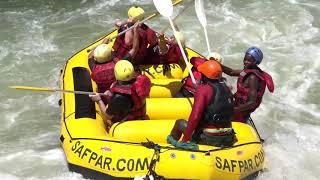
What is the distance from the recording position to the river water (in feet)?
21.9

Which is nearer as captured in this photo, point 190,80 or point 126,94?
point 126,94

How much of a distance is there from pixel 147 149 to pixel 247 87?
4.59 feet

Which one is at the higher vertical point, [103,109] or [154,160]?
[103,109]

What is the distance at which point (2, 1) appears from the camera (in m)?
12.4

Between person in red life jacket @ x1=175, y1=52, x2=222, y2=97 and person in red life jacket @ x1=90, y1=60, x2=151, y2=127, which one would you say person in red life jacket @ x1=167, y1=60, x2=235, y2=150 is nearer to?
person in red life jacket @ x1=90, y1=60, x2=151, y2=127

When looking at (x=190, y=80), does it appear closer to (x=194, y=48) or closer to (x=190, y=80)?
(x=190, y=80)

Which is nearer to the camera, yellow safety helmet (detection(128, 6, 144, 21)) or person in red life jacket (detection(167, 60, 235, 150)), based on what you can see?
person in red life jacket (detection(167, 60, 235, 150))

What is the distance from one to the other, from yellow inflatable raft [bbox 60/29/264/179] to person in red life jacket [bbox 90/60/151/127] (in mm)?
171

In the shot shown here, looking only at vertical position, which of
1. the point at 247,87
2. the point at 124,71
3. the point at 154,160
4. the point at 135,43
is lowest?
the point at 154,160

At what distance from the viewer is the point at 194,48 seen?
1010cm

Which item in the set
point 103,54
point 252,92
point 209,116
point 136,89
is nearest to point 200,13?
point 103,54

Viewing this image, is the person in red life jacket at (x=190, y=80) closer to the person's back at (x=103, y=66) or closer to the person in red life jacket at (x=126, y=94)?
the person in red life jacket at (x=126, y=94)

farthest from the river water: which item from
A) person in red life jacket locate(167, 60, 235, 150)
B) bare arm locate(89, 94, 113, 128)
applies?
person in red life jacket locate(167, 60, 235, 150)

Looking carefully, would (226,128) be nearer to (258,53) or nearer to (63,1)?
(258,53)
